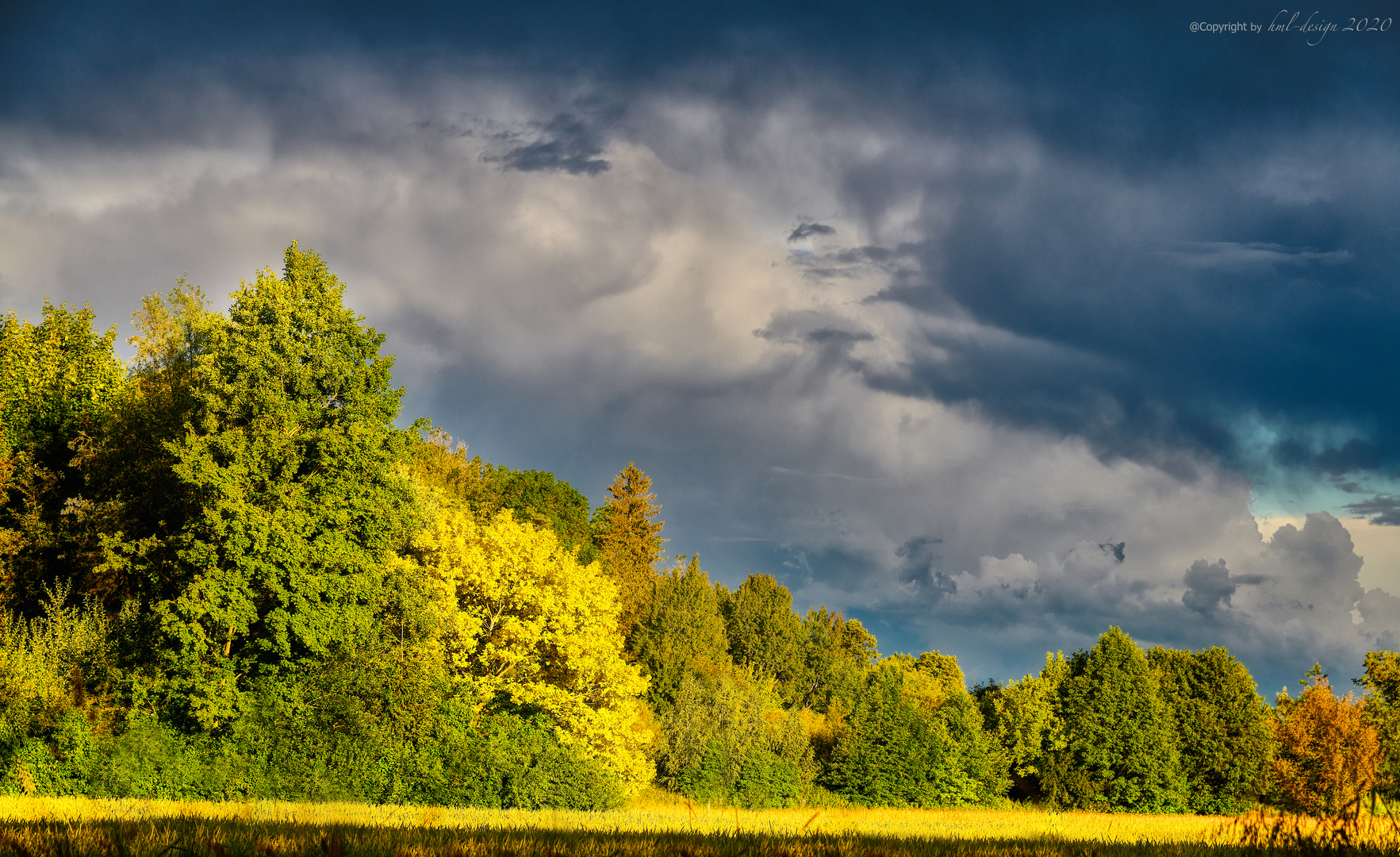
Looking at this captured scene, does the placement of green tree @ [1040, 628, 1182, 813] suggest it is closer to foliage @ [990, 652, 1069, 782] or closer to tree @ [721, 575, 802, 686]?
foliage @ [990, 652, 1069, 782]

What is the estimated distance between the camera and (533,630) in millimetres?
38719

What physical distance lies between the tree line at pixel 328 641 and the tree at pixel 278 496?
0.12 metres

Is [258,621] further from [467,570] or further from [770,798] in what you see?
[770,798]

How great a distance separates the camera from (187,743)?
103 feet

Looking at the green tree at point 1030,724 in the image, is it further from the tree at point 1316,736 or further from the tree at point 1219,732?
the tree at point 1316,736

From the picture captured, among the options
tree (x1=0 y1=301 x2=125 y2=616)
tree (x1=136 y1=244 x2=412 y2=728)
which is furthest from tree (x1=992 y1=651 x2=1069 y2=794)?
tree (x1=0 y1=301 x2=125 y2=616)

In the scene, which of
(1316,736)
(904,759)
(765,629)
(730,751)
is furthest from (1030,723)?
(730,751)

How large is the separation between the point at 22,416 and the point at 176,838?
45.2 meters

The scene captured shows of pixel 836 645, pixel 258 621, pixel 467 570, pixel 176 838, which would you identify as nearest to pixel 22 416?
pixel 258 621

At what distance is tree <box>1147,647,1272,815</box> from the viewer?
198 feet

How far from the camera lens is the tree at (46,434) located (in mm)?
40500

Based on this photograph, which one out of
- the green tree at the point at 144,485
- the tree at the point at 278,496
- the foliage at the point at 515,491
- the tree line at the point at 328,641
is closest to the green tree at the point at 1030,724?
the tree line at the point at 328,641

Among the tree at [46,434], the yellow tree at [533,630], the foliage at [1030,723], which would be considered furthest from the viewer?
the foliage at [1030,723]

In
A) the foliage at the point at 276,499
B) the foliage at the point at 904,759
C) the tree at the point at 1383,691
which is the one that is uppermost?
the foliage at the point at 276,499
